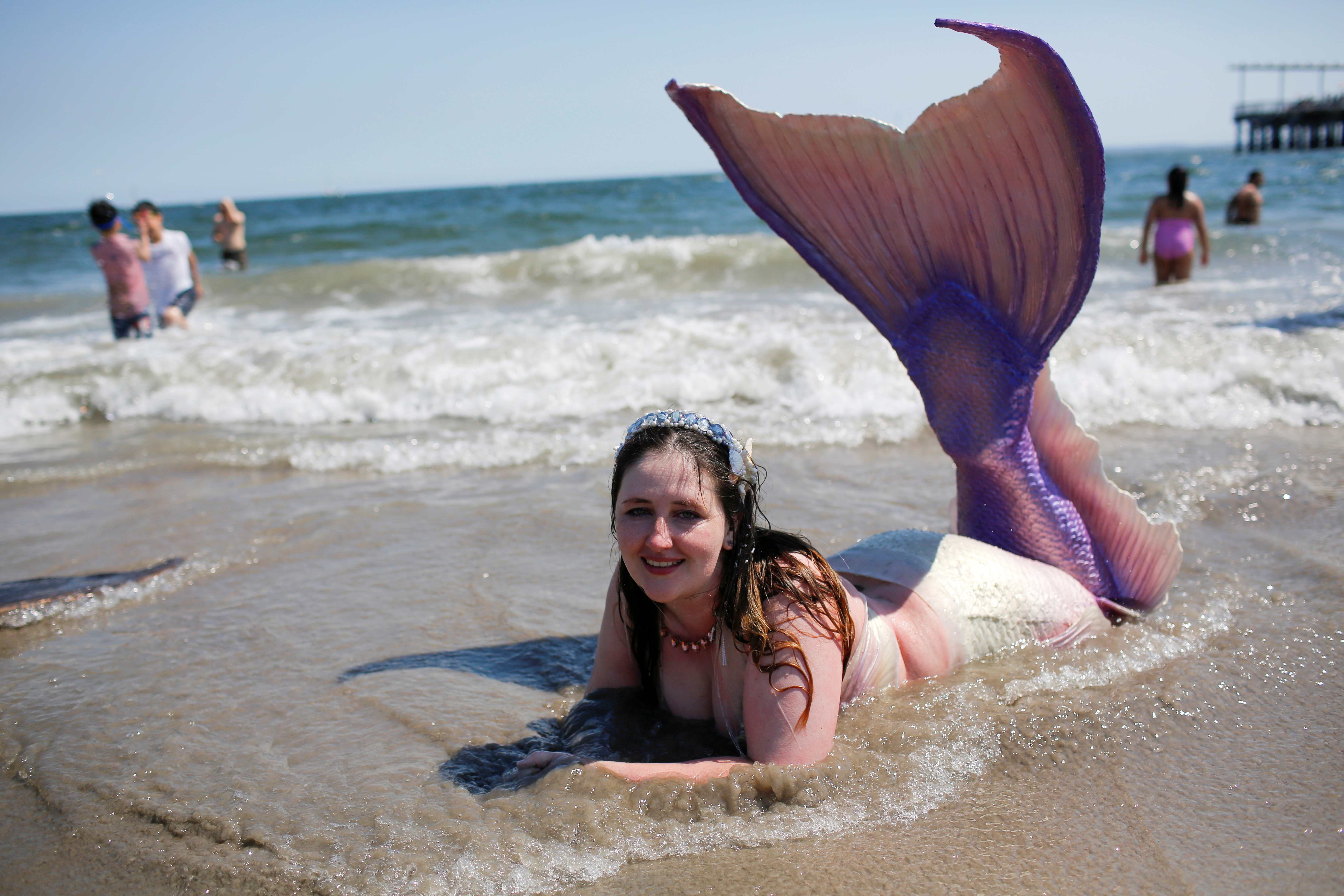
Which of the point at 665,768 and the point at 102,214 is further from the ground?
the point at 102,214

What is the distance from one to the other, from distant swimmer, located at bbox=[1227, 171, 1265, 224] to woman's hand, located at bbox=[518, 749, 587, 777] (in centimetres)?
1542

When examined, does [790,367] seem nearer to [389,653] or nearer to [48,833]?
[389,653]

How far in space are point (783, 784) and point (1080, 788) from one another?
2.20 ft

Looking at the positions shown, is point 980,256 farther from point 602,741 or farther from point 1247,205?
point 1247,205

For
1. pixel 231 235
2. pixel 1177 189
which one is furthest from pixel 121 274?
pixel 1177 189

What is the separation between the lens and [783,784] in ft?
7.02

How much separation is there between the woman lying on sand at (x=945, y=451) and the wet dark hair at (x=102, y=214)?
7.95 metres

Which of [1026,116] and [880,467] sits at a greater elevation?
[1026,116]

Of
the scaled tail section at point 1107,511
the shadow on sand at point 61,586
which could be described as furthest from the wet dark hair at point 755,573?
the shadow on sand at point 61,586

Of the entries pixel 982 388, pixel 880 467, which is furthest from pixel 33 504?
pixel 982 388

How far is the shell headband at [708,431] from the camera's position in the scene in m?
2.20

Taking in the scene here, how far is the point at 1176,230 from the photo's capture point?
9.92 m

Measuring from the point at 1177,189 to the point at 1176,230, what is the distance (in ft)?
1.69

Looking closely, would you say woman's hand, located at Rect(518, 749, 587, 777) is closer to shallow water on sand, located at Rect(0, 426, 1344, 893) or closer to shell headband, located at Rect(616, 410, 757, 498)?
shallow water on sand, located at Rect(0, 426, 1344, 893)
